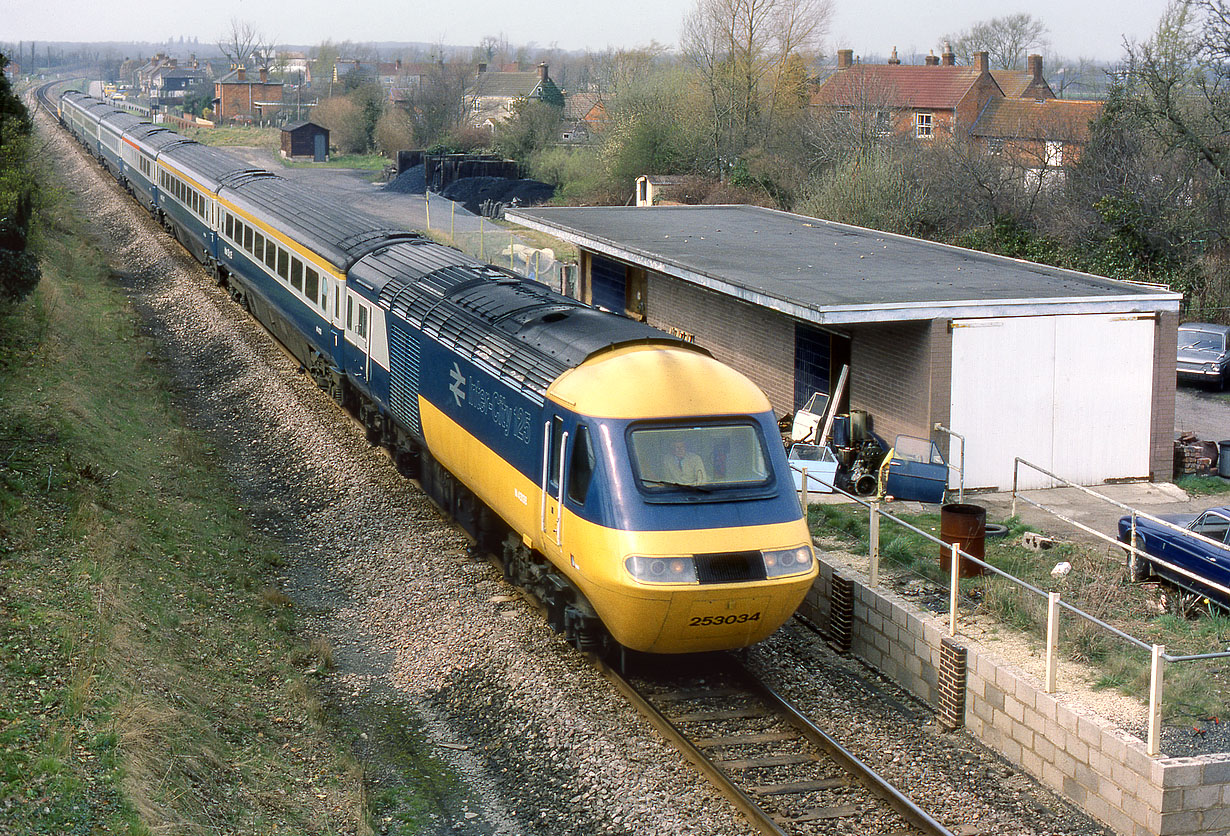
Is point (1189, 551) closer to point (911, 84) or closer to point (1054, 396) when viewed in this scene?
point (1054, 396)

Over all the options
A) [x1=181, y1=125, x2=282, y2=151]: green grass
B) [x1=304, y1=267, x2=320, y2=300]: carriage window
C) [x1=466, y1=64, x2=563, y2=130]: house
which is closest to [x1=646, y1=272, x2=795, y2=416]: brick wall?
[x1=304, y1=267, x2=320, y2=300]: carriage window

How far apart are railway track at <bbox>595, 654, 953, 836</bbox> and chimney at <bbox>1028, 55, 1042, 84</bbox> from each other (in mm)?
70179

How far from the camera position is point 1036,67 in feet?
241

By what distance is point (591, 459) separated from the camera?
9.92 metres

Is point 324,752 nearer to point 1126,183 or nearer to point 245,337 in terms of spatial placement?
point 245,337

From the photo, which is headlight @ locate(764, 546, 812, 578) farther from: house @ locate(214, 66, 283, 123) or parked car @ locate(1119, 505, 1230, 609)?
house @ locate(214, 66, 283, 123)

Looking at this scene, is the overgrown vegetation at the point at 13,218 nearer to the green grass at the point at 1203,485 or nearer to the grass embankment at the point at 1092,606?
the grass embankment at the point at 1092,606

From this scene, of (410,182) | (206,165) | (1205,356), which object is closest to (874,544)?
(1205,356)

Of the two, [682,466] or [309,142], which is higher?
[309,142]

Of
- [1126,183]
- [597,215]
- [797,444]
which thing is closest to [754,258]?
[797,444]

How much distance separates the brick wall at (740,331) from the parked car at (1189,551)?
7.23m

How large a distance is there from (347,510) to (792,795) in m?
8.70

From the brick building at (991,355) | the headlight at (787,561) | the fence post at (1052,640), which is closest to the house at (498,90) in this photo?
the brick building at (991,355)

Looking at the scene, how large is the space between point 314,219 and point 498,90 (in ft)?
285
